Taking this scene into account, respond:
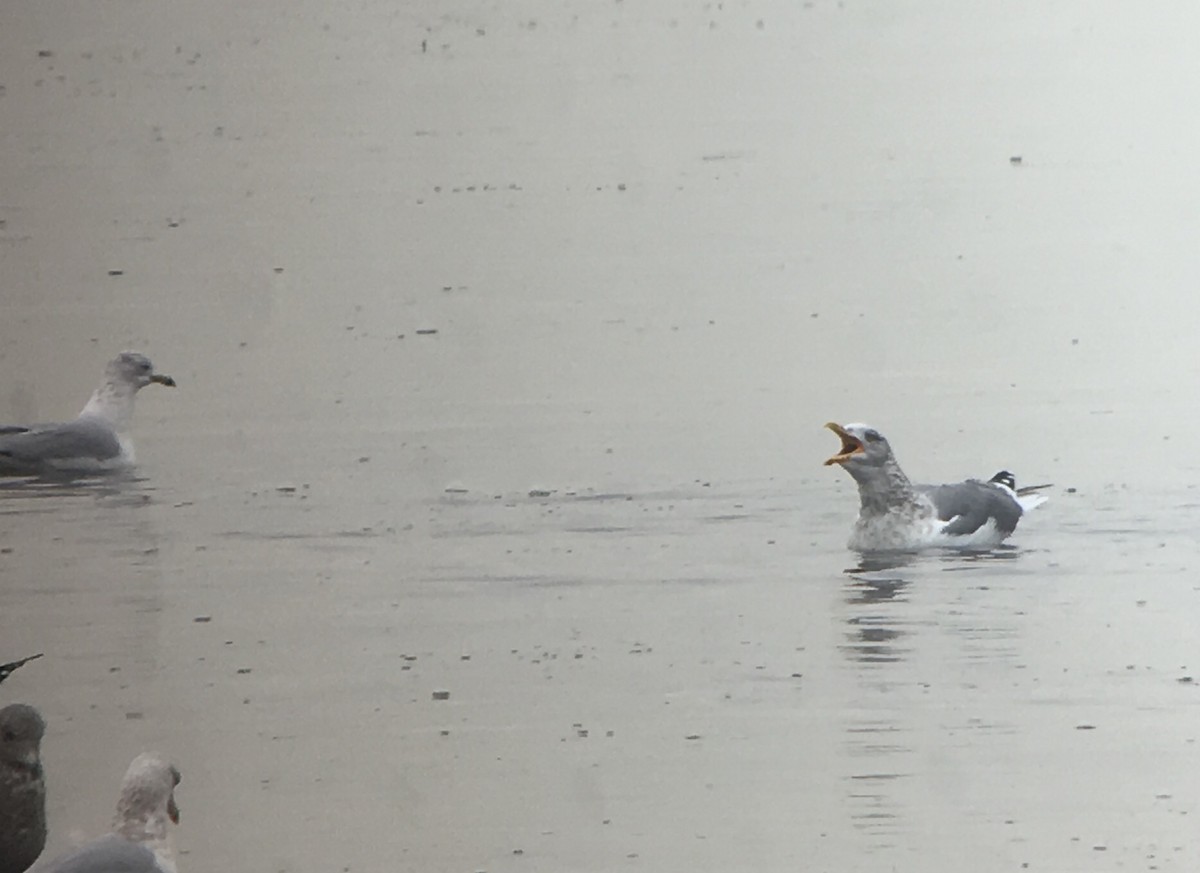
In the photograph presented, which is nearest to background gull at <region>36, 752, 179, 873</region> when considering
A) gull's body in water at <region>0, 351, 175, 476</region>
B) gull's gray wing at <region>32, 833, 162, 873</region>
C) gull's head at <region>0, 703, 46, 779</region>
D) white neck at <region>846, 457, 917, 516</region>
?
gull's gray wing at <region>32, 833, 162, 873</region>

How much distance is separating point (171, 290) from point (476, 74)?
1.69 feet

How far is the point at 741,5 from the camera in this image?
7.99ft

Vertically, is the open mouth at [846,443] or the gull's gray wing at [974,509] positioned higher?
the open mouth at [846,443]

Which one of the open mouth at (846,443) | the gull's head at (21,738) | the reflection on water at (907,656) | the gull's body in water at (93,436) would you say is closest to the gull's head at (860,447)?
the open mouth at (846,443)

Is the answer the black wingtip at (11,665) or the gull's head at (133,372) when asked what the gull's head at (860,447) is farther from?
the black wingtip at (11,665)

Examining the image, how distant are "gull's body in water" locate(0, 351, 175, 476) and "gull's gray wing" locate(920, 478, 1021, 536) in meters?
1.05

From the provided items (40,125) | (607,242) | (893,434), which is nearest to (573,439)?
(607,242)

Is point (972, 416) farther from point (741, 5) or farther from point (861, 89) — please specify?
point (741, 5)

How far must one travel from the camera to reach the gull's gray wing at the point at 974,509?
2324 mm

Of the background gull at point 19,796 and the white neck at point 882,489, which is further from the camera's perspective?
the white neck at point 882,489

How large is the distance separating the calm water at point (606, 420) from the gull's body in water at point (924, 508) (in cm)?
3

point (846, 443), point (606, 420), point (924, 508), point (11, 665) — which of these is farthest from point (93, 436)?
point (924, 508)

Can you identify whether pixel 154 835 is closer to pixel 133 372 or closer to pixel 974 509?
pixel 133 372

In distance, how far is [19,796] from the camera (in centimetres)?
212
